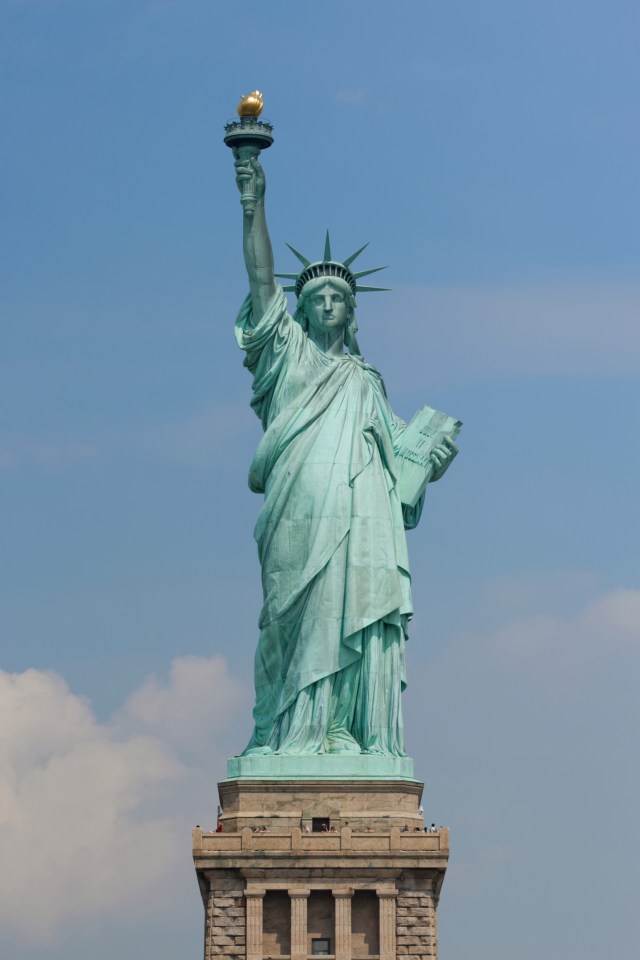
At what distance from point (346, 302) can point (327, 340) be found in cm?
70

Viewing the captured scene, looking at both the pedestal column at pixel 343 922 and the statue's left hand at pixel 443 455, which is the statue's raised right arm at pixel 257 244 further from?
the pedestal column at pixel 343 922

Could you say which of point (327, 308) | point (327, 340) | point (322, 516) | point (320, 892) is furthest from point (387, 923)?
point (327, 308)

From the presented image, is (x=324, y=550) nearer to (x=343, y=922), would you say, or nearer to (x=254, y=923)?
(x=343, y=922)

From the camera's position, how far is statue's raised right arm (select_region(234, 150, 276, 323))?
51.5 metres

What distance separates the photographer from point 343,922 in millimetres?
48281

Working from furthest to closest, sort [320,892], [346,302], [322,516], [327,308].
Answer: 1. [346,302]
2. [327,308]
3. [322,516]
4. [320,892]

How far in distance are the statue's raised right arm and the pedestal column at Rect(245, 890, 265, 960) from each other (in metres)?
9.60

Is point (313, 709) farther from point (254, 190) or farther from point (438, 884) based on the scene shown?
point (254, 190)

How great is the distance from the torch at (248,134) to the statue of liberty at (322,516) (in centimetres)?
9

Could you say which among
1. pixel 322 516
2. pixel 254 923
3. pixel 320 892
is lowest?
pixel 254 923

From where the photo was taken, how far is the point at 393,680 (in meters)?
50.2

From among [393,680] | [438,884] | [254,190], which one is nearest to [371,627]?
[393,680]

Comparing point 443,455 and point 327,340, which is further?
point 327,340

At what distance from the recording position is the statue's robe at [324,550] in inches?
1969
